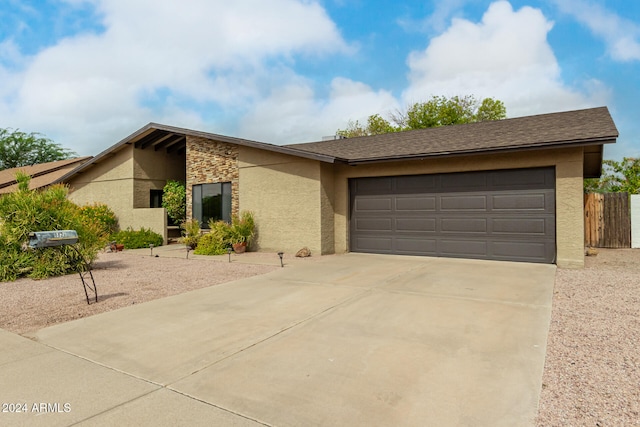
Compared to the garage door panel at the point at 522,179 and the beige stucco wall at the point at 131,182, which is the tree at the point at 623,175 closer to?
the garage door panel at the point at 522,179

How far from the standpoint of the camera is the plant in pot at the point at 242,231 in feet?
41.6

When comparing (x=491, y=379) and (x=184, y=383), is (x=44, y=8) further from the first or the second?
(x=491, y=379)

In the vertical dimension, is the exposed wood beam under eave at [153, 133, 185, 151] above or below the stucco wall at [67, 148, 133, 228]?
above

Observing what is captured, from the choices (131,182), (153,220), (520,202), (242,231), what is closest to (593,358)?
(520,202)

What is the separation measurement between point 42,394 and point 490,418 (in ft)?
11.9

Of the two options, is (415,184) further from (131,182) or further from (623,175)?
(623,175)

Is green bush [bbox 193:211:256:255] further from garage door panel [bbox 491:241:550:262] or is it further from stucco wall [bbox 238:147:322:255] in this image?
garage door panel [bbox 491:241:550:262]

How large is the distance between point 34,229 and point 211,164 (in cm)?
709

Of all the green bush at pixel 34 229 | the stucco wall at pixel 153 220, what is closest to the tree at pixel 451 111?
the stucco wall at pixel 153 220

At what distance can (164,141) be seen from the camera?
682 inches

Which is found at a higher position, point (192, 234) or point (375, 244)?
point (192, 234)

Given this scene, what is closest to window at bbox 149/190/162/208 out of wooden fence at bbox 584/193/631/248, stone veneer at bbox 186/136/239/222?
stone veneer at bbox 186/136/239/222

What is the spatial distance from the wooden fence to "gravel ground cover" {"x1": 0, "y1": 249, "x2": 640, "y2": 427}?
2.60 metres

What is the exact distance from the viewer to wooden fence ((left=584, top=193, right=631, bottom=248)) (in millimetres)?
13594
